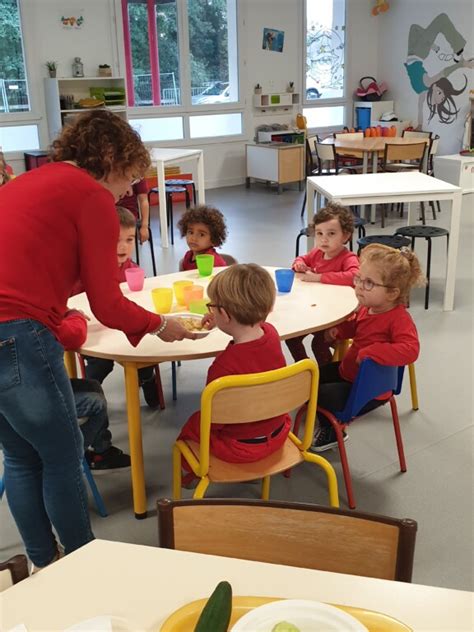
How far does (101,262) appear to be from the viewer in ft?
5.36

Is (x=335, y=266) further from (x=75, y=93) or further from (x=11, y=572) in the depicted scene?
(x=75, y=93)

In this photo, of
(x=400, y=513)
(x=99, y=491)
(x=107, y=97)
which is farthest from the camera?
(x=107, y=97)

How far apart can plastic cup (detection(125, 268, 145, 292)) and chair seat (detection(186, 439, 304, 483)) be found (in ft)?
2.99

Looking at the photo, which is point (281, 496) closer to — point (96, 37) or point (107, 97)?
point (107, 97)

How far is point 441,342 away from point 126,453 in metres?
2.07

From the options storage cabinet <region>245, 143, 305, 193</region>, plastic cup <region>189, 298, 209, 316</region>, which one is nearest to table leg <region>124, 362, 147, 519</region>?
plastic cup <region>189, 298, 209, 316</region>

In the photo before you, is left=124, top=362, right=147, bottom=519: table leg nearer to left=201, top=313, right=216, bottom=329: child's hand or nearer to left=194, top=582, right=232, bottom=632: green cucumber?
left=201, top=313, right=216, bottom=329: child's hand

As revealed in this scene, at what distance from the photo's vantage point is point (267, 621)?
3.00 feet

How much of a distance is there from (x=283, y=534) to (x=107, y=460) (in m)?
1.61

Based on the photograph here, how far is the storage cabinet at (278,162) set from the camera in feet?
29.7

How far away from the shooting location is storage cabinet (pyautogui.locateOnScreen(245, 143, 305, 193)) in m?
9.04

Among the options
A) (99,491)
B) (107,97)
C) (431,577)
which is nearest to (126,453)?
(99,491)

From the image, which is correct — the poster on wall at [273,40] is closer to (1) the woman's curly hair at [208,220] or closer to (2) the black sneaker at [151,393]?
(1) the woman's curly hair at [208,220]

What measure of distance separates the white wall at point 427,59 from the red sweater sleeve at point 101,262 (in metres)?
9.26
